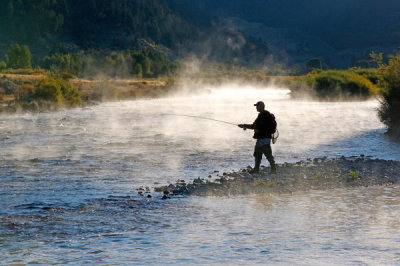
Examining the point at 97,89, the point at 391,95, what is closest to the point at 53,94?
the point at 97,89

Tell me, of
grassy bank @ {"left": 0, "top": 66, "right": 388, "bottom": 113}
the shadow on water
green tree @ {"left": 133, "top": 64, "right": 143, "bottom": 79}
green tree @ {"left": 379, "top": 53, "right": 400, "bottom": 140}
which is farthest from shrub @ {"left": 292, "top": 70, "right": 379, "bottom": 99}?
green tree @ {"left": 133, "top": 64, "right": 143, "bottom": 79}

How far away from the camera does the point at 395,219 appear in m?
12.9

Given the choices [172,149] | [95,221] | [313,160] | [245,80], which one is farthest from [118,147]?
[245,80]

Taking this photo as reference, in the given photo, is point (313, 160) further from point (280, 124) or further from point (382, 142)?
point (280, 124)

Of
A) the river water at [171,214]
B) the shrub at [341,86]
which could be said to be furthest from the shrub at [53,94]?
the shrub at [341,86]

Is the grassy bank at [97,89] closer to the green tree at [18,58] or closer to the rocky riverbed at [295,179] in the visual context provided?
the green tree at [18,58]

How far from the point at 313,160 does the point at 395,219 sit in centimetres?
945

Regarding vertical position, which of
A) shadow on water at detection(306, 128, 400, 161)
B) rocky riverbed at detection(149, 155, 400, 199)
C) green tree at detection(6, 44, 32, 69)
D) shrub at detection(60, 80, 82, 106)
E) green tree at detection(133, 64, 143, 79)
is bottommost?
shadow on water at detection(306, 128, 400, 161)

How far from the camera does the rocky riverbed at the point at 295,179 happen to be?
645 inches

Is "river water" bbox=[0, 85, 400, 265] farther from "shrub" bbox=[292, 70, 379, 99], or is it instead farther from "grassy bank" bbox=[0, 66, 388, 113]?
"shrub" bbox=[292, 70, 379, 99]

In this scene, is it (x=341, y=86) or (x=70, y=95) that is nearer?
(x=70, y=95)

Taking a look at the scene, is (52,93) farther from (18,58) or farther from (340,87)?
(18,58)

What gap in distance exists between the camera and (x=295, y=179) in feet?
58.5

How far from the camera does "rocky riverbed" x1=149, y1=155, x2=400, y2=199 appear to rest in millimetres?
16391
